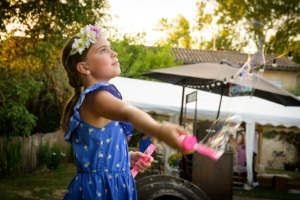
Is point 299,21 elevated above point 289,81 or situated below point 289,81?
above

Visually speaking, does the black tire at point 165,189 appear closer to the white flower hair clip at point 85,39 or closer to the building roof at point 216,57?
the white flower hair clip at point 85,39

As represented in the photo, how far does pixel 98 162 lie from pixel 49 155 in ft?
37.8

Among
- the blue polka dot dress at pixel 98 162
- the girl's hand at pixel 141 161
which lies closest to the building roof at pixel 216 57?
the girl's hand at pixel 141 161

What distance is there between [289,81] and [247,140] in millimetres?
20459

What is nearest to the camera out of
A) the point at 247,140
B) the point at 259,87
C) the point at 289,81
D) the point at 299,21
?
the point at 259,87

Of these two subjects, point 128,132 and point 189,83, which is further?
point 189,83

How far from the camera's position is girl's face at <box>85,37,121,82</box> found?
2.30 meters

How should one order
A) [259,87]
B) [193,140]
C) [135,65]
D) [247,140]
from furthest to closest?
1. [135,65]
2. [247,140]
3. [259,87]
4. [193,140]

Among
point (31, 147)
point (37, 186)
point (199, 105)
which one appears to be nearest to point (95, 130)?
point (37, 186)

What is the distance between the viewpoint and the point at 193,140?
1.53 meters

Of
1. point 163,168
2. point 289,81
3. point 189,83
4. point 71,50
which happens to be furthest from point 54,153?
point 289,81

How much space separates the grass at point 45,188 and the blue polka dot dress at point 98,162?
6.67 meters

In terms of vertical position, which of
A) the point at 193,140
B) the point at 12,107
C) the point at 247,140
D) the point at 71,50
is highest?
the point at 71,50

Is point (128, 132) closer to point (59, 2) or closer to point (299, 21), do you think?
point (59, 2)
